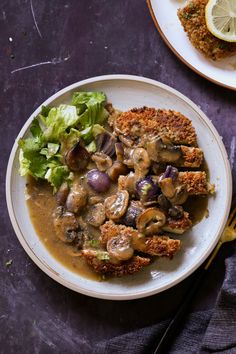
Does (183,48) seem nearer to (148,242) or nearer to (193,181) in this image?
(193,181)

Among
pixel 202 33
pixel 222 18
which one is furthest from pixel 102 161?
pixel 222 18

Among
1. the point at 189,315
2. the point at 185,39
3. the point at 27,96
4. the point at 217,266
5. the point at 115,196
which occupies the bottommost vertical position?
the point at 189,315

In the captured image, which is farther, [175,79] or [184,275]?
[175,79]

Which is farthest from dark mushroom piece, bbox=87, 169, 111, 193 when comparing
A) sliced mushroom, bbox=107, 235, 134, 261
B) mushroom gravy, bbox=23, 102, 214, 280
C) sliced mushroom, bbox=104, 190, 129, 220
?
sliced mushroom, bbox=107, 235, 134, 261

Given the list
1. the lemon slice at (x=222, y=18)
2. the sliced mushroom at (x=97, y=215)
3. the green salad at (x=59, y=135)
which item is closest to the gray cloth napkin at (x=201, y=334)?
the sliced mushroom at (x=97, y=215)

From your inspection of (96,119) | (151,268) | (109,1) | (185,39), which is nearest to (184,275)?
(151,268)

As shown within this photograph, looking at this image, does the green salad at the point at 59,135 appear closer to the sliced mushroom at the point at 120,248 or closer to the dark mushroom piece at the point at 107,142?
the dark mushroom piece at the point at 107,142

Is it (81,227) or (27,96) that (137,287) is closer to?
(81,227)
